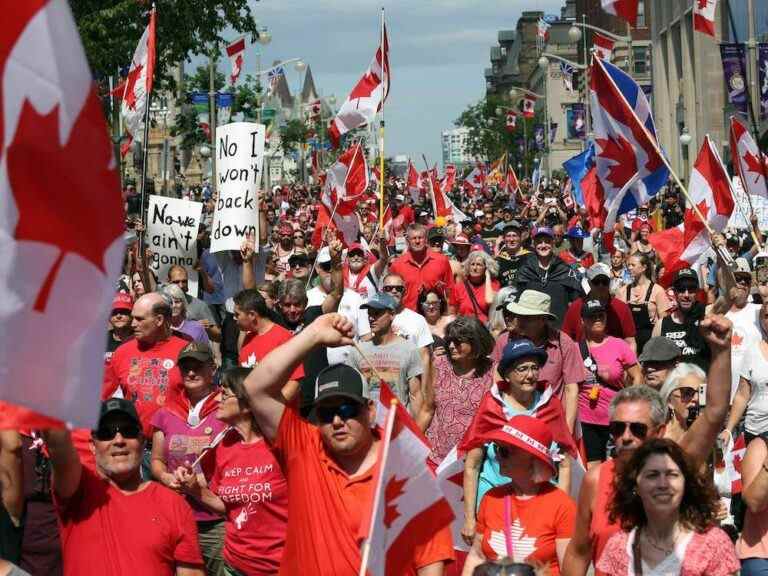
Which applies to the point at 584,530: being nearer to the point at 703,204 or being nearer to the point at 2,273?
the point at 2,273

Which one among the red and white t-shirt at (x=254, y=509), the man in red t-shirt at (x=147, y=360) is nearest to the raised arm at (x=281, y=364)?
the red and white t-shirt at (x=254, y=509)

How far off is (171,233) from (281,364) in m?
9.74

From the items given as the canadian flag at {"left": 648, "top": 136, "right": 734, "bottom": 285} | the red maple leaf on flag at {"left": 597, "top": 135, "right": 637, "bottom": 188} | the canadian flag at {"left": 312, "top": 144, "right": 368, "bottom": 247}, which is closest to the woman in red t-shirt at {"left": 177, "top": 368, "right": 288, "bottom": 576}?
the red maple leaf on flag at {"left": 597, "top": 135, "right": 637, "bottom": 188}

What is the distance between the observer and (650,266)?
47.8ft

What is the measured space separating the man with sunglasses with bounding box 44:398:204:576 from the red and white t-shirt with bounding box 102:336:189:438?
2.53m

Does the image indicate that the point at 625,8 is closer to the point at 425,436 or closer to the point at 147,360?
the point at 147,360

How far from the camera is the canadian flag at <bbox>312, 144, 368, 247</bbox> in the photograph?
1934 cm

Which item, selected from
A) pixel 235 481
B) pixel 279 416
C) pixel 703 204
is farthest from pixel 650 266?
pixel 279 416

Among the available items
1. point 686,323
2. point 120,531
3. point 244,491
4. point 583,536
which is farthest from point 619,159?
point 120,531

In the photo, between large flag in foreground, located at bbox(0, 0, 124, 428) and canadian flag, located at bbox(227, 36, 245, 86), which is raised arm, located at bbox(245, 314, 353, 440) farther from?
canadian flag, located at bbox(227, 36, 245, 86)

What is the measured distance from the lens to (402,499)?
5.52m

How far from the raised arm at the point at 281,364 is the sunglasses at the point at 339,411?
0.49 feet

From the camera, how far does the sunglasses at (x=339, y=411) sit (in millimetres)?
5656

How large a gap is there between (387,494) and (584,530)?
72 centimetres
